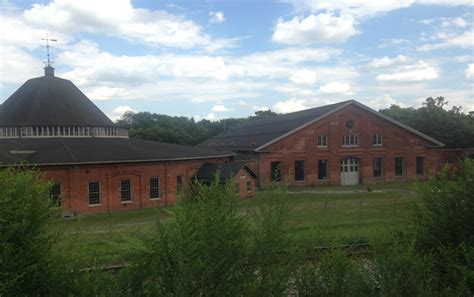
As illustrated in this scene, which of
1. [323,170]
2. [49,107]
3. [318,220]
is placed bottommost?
[318,220]

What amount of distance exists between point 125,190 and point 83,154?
3.95m

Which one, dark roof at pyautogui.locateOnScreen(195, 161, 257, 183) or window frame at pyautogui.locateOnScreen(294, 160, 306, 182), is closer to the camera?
dark roof at pyautogui.locateOnScreen(195, 161, 257, 183)

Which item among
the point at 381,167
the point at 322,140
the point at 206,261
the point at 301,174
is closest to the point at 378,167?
the point at 381,167

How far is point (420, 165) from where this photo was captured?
46625 millimetres

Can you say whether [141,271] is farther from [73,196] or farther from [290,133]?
[290,133]

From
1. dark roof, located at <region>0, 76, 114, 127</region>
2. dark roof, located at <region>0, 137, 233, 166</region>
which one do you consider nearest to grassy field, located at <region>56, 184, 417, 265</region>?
dark roof, located at <region>0, 137, 233, 166</region>

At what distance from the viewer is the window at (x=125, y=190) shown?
31.8 metres

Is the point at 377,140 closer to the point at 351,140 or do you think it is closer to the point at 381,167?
the point at 381,167

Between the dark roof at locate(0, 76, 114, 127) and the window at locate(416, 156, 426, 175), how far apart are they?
32041 mm

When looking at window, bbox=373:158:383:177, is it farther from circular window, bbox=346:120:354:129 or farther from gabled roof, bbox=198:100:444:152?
circular window, bbox=346:120:354:129

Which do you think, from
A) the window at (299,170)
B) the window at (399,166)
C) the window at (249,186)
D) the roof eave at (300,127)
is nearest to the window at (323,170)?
the window at (299,170)

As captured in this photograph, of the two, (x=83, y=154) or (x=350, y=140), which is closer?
(x=83, y=154)

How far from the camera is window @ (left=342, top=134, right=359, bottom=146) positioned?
144 feet

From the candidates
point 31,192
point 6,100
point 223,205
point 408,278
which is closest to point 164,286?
point 223,205
